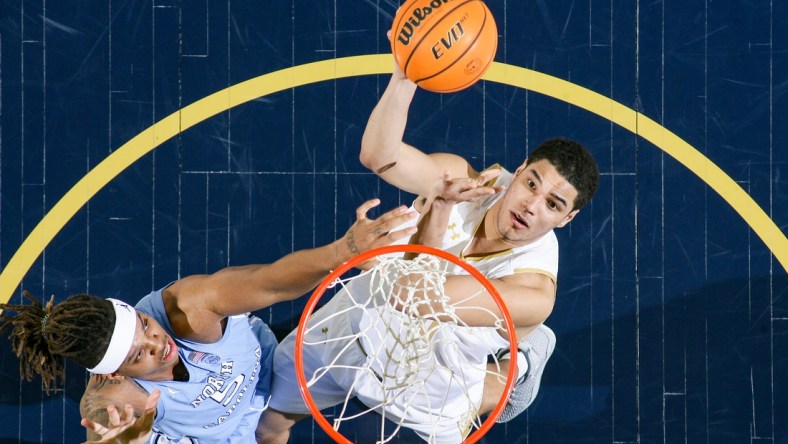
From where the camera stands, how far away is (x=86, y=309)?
11.2 feet

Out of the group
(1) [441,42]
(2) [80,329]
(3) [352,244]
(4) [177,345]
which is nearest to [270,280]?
(3) [352,244]

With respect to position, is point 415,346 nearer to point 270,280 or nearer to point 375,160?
point 270,280

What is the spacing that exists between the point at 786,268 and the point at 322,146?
9.02 feet

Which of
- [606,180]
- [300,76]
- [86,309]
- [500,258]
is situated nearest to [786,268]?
[606,180]

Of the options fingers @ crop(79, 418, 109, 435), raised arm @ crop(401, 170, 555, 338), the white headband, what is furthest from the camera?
the white headband

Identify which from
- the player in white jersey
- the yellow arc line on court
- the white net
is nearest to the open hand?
the white net

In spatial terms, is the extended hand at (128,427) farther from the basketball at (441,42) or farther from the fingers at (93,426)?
the basketball at (441,42)

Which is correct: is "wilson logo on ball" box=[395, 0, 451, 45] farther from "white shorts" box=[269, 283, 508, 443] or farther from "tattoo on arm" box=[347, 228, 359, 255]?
"white shorts" box=[269, 283, 508, 443]

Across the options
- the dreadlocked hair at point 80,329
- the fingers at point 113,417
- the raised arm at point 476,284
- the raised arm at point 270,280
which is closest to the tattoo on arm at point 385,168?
the raised arm at point 476,284

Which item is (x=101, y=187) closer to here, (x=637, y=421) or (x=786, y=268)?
(x=637, y=421)

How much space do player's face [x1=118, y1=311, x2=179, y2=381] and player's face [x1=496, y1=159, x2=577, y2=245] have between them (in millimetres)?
1628

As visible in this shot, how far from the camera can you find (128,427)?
345 centimetres

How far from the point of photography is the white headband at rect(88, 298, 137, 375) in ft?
11.1

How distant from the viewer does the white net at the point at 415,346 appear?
11.3 ft
